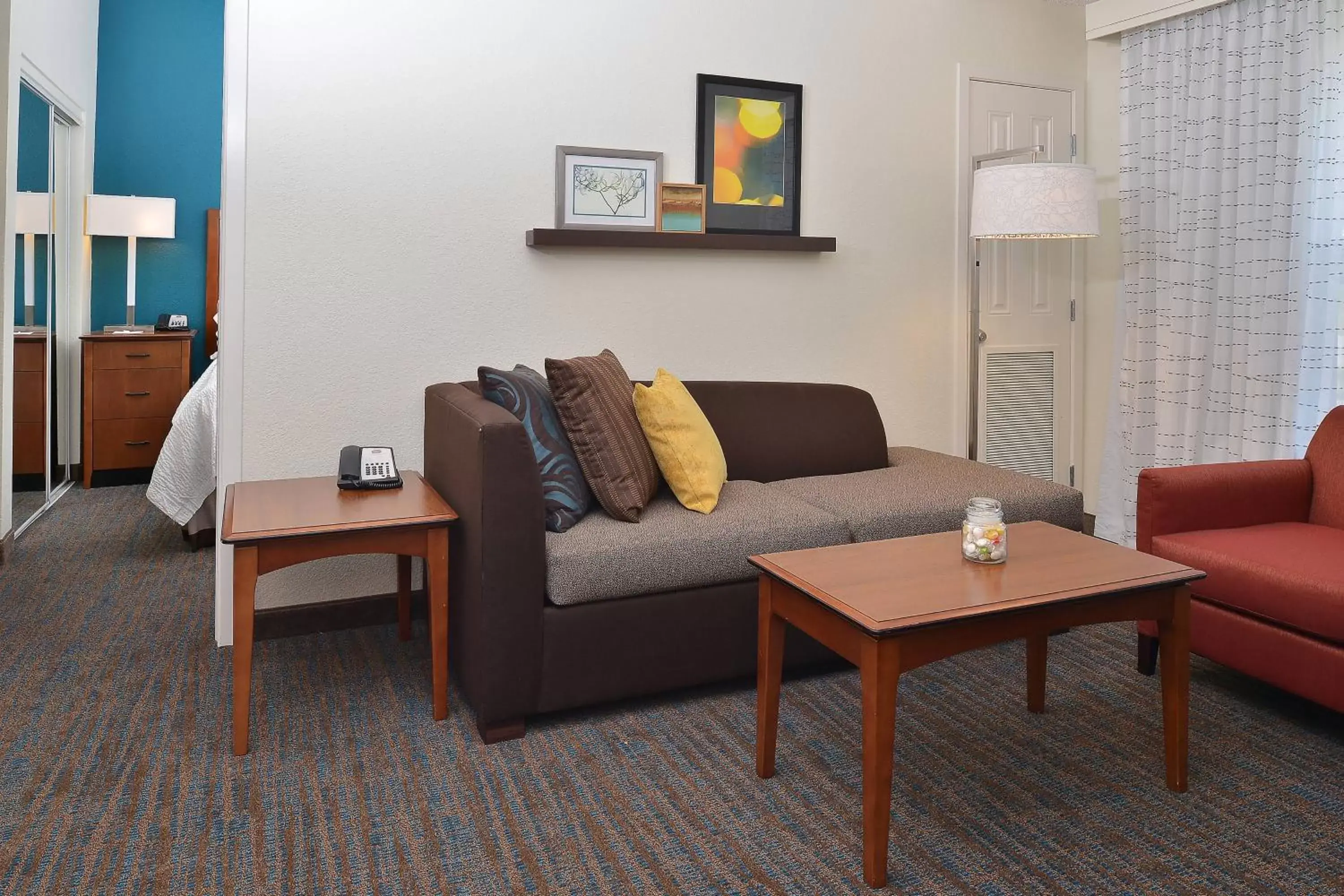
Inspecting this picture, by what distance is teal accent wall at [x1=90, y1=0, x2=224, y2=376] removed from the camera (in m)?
5.81

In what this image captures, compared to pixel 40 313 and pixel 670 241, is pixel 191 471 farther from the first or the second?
pixel 670 241

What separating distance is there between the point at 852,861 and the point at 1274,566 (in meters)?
1.34

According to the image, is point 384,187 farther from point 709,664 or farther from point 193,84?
point 193,84

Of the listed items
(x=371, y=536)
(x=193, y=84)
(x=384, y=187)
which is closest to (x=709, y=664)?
(x=371, y=536)

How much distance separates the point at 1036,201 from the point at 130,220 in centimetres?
489

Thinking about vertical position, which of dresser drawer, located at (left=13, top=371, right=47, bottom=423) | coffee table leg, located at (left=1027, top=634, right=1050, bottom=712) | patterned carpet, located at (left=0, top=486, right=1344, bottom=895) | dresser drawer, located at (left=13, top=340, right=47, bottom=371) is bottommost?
patterned carpet, located at (left=0, top=486, right=1344, bottom=895)

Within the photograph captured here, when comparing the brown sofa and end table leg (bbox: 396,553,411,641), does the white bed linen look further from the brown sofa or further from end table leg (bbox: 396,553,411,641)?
the brown sofa

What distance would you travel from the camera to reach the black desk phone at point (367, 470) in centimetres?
264

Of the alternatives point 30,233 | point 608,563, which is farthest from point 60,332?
point 608,563

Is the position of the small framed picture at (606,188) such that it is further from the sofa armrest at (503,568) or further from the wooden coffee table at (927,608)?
the wooden coffee table at (927,608)

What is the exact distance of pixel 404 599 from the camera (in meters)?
3.05

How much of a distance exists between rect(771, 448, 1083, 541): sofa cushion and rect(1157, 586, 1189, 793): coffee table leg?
753 mm

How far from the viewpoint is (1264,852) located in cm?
180

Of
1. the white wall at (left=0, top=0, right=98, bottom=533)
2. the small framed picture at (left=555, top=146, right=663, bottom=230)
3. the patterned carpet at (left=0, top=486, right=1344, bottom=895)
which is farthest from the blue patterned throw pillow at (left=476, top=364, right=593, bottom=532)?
the white wall at (left=0, top=0, right=98, bottom=533)
